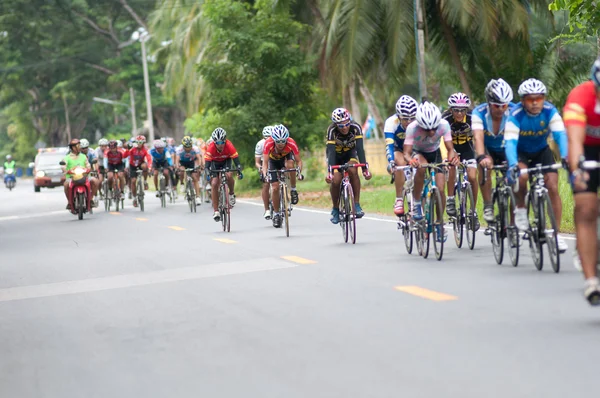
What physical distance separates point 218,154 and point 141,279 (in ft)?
27.0

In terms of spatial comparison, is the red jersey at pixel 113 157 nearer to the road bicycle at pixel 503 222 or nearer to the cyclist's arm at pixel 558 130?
the road bicycle at pixel 503 222

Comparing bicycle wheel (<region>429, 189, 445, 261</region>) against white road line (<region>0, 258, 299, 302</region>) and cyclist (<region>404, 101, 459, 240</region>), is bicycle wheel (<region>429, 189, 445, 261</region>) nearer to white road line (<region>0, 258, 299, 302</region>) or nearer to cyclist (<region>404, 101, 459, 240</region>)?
cyclist (<region>404, 101, 459, 240</region>)

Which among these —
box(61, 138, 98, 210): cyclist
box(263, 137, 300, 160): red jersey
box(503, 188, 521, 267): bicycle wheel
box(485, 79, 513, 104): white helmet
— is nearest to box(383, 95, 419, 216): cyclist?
box(485, 79, 513, 104): white helmet

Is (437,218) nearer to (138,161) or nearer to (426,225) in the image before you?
(426,225)

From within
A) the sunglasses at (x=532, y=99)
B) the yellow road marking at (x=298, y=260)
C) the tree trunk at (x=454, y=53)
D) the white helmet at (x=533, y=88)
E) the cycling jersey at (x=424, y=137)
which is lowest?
the yellow road marking at (x=298, y=260)

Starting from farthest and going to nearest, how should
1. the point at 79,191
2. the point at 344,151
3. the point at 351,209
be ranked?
the point at 79,191 < the point at 344,151 < the point at 351,209

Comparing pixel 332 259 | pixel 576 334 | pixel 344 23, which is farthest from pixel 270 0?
pixel 576 334

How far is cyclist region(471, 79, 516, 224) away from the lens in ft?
40.4

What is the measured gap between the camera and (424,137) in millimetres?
13172

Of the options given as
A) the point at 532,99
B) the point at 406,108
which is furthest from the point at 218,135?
the point at 532,99

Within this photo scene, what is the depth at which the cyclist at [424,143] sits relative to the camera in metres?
12.7

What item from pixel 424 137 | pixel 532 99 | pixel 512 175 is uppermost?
pixel 532 99

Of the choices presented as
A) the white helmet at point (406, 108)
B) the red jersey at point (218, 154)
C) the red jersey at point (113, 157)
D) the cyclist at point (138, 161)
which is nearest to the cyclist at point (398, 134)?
the white helmet at point (406, 108)

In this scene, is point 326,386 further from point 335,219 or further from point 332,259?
point 335,219
